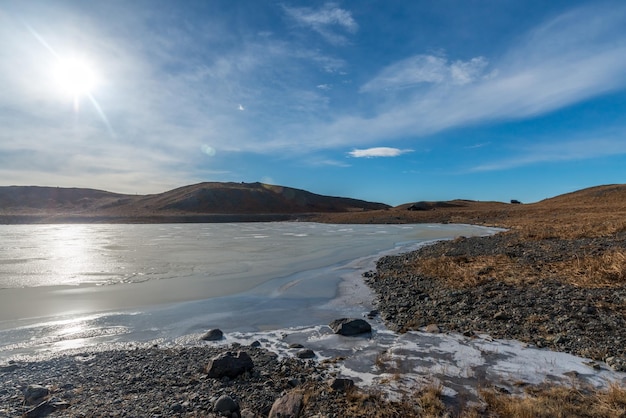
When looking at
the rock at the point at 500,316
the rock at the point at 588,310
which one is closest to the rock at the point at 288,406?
the rock at the point at 500,316

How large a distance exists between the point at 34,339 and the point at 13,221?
7571 cm

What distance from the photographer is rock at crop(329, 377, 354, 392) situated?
5030mm

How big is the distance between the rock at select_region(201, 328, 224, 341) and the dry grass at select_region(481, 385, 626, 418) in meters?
5.14

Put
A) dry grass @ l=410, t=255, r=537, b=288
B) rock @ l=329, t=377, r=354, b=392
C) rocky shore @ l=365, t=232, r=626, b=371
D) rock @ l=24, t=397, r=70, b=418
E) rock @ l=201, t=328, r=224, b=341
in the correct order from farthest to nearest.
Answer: dry grass @ l=410, t=255, r=537, b=288, rock @ l=201, t=328, r=224, b=341, rocky shore @ l=365, t=232, r=626, b=371, rock @ l=329, t=377, r=354, b=392, rock @ l=24, t=397, r=70, b=418

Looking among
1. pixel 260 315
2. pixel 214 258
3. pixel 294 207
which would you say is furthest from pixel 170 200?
pixel 260 315

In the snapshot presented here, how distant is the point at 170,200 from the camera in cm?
11156

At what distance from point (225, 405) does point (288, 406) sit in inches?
31.9

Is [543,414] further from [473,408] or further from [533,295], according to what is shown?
[533,295]

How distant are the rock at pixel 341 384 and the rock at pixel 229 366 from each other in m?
1.37

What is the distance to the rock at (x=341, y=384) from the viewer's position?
5.03 meters

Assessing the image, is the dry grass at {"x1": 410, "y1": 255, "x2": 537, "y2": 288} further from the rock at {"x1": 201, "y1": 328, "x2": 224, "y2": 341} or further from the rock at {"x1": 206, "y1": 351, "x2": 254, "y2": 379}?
the rock at {"x1": 206, "y1": 351, "x2": 254, "y2": 379}

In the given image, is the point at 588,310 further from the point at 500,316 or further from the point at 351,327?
the point at 351,327

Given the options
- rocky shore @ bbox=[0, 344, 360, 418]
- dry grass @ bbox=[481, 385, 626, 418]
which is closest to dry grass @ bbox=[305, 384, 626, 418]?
dry grass @ bbox=[481, 385, 626, 418]

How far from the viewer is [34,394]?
4.78m
